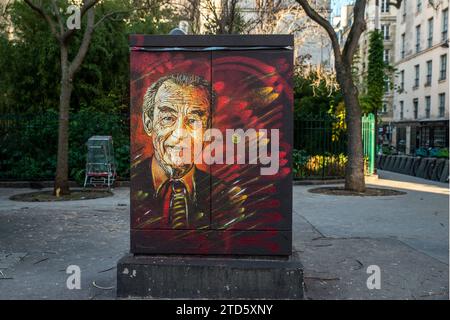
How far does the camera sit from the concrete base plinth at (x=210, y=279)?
183 inches

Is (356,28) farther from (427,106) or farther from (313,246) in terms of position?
(427,106)

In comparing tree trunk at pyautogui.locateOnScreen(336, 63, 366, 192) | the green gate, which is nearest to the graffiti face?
tree trunk at pyautogui.locateOnScreen(336, 63, 366, 192)

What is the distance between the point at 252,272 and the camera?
466 centimetres

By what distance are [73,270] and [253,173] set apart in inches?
99.7

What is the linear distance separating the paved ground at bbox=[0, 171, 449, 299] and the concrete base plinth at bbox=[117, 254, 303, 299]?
380mm

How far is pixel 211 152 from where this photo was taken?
15.7ft

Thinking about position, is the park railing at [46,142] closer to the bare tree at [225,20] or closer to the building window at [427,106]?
the bare tree at [225,20]

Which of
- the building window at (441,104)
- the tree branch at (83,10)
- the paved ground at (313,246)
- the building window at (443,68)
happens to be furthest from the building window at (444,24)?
the tree branch at (83,10)

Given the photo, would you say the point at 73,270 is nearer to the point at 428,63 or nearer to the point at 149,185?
the point at 149,185

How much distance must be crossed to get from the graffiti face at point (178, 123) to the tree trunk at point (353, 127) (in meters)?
10.2

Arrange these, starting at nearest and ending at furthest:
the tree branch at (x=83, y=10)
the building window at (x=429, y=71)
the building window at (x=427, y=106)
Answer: the tree branch at (x=83, y=10) < the building window at (x=427, y=106) < the building window at (x=429, y=71)

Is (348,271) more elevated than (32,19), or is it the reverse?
(32,19)
